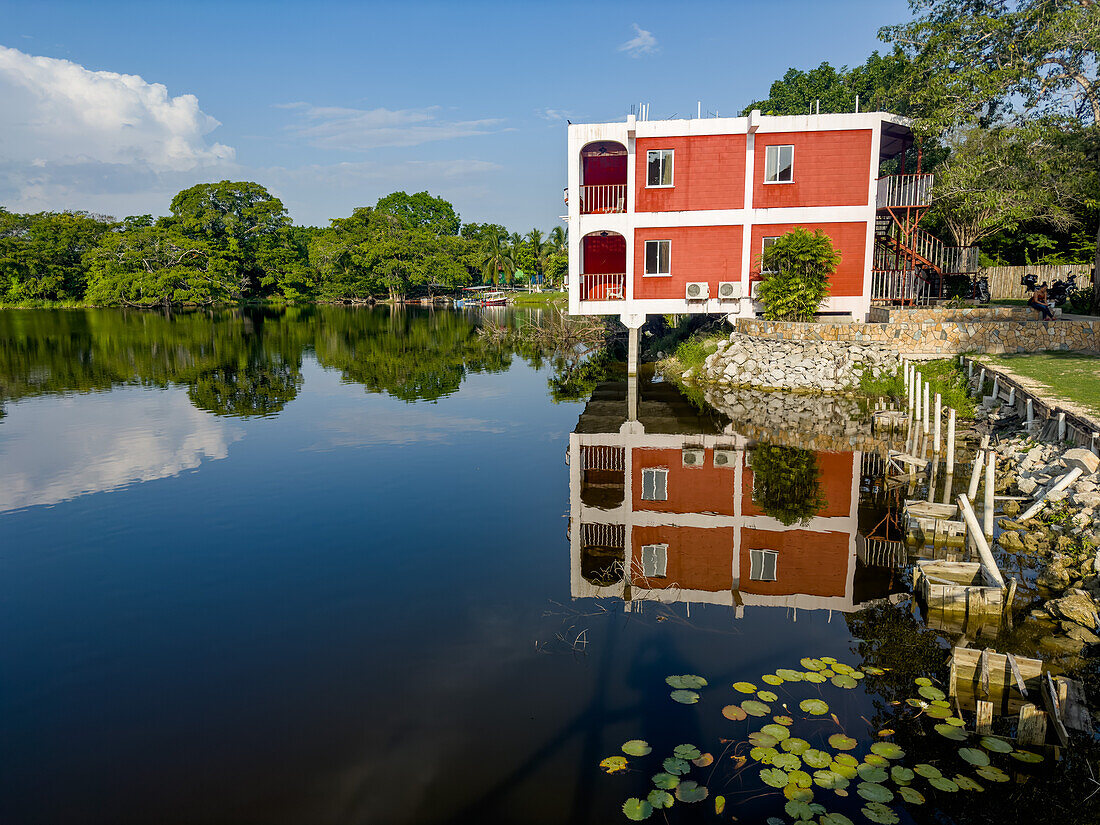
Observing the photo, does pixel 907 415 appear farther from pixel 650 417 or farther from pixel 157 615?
pixel 157 615

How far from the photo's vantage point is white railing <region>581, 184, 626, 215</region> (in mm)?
29344

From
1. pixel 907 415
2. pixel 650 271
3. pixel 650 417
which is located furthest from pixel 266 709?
pixel 650 271

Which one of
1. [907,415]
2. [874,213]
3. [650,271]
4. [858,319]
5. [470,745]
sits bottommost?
[470,745]

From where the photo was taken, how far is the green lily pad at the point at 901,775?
6902 mm

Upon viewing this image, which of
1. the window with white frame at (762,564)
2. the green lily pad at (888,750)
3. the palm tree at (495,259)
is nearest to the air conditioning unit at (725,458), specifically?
the window with white frame at (762,564)

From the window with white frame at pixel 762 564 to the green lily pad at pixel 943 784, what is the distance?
200 inches

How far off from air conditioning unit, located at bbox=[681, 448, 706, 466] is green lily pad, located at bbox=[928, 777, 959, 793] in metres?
11.8

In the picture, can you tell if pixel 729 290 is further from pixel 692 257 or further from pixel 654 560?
pixel 654 560

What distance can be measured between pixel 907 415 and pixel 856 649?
573 inches

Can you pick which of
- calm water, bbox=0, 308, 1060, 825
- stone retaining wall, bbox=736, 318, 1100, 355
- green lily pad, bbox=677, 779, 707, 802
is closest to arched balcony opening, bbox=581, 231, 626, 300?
stone retaining wall, bbox=736, 318, 1100, 355

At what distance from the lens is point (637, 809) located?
21.8 feet

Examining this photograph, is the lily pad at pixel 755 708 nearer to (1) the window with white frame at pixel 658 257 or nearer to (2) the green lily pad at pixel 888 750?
(2) the green lily pad at pixel 888 750

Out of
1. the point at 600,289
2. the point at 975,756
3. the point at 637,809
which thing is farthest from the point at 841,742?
the point at 600,289

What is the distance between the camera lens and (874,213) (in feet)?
92.6
